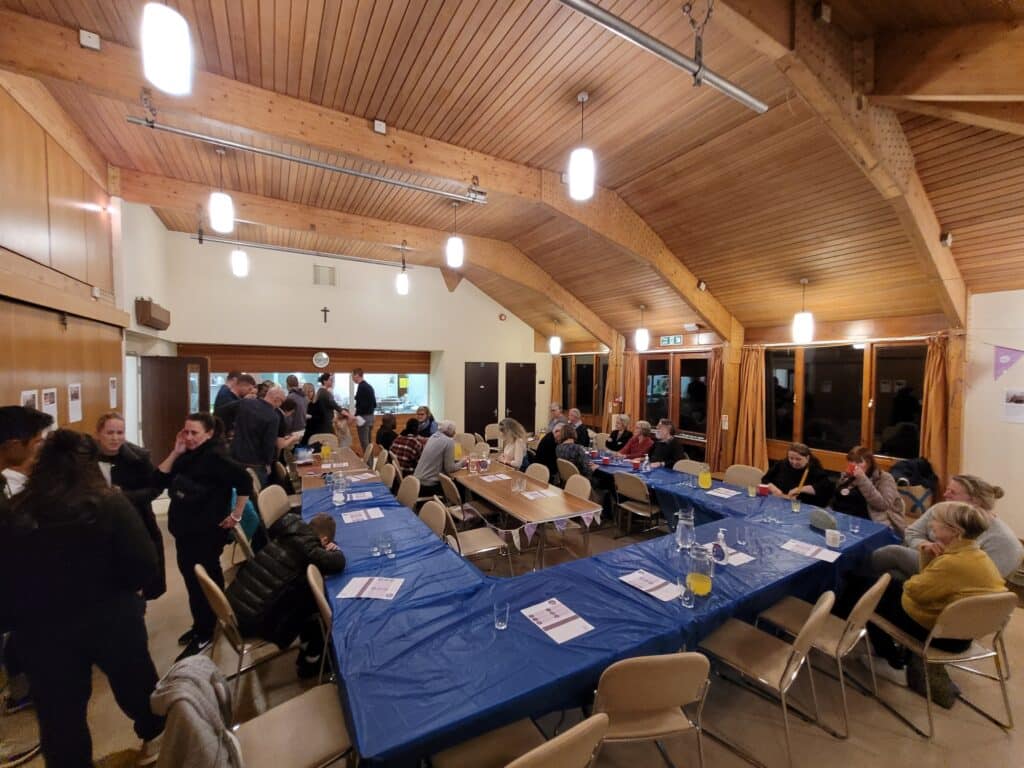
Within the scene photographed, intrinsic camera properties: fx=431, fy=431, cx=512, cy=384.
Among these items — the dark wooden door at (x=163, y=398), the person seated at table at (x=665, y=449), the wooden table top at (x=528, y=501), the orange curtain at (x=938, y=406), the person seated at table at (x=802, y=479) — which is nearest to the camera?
the wooden table top at (x=528, y=501)

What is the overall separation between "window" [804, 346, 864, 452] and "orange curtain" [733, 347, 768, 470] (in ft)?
1.80

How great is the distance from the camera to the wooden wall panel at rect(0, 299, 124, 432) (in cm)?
269

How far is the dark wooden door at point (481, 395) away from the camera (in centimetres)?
968

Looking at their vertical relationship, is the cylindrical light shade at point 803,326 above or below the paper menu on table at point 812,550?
above

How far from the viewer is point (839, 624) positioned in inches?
99.6

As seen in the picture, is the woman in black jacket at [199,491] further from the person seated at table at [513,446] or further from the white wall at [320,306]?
the white wall at [320,306]

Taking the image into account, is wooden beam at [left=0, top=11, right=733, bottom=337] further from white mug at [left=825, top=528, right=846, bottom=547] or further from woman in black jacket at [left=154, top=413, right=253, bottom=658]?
white mug at [left=825, top=528, right=846, bottom=547]

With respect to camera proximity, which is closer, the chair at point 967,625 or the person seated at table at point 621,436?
the chair at point 967,625

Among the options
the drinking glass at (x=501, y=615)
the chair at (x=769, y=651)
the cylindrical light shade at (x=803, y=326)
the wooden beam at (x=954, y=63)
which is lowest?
the chair at (x=769, y=651)

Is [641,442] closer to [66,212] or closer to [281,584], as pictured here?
[281,584]

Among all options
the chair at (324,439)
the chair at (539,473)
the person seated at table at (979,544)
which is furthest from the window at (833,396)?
the chair at (324,439)

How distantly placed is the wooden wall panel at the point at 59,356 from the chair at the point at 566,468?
14.4 feet

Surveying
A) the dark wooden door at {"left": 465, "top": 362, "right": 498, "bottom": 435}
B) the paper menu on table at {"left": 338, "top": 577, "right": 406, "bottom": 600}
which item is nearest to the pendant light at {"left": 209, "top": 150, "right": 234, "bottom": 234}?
the paper menu on table at {"left": 338, "top": 577, "right": 406, "bottom": 600}

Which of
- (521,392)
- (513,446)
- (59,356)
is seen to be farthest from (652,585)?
(521,392)
